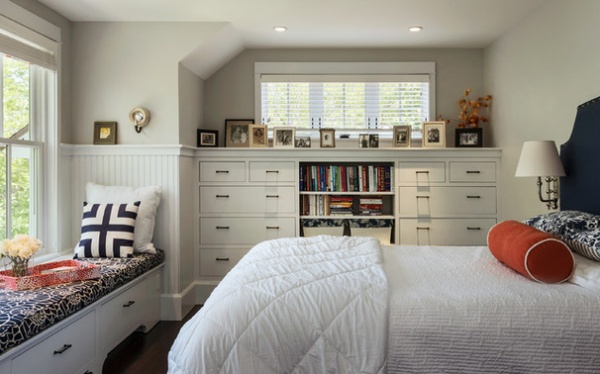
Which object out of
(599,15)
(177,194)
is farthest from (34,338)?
(599,15)

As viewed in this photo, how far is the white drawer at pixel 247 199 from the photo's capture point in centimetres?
366

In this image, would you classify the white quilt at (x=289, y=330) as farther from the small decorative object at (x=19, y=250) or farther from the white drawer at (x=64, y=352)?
the small decorative object at (x=19, y=250)

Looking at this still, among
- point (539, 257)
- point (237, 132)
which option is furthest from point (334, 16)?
point (539, 257)

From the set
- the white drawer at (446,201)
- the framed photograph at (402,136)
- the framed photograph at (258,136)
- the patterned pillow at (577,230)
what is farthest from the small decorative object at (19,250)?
the framed photograph at (402,136)

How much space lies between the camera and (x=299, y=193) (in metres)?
3.70

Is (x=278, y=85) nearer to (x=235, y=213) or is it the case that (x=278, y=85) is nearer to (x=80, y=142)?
(x=235, y=213)

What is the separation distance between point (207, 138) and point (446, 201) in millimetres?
2220

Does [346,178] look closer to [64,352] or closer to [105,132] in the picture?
[105,132]

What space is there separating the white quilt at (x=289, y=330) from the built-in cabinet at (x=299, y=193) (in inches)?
82.7

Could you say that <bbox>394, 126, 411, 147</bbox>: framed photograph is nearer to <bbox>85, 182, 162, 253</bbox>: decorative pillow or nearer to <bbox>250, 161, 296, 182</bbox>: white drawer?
<bbox>250, 161, 296, 182</bbox>: white drawer

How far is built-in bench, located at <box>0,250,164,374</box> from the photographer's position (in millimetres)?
1690

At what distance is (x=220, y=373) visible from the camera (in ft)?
4.23

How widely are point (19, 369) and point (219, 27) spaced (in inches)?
104

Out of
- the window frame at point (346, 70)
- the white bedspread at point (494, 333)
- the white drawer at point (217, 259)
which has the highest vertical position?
the window frame at point (346, 70)
